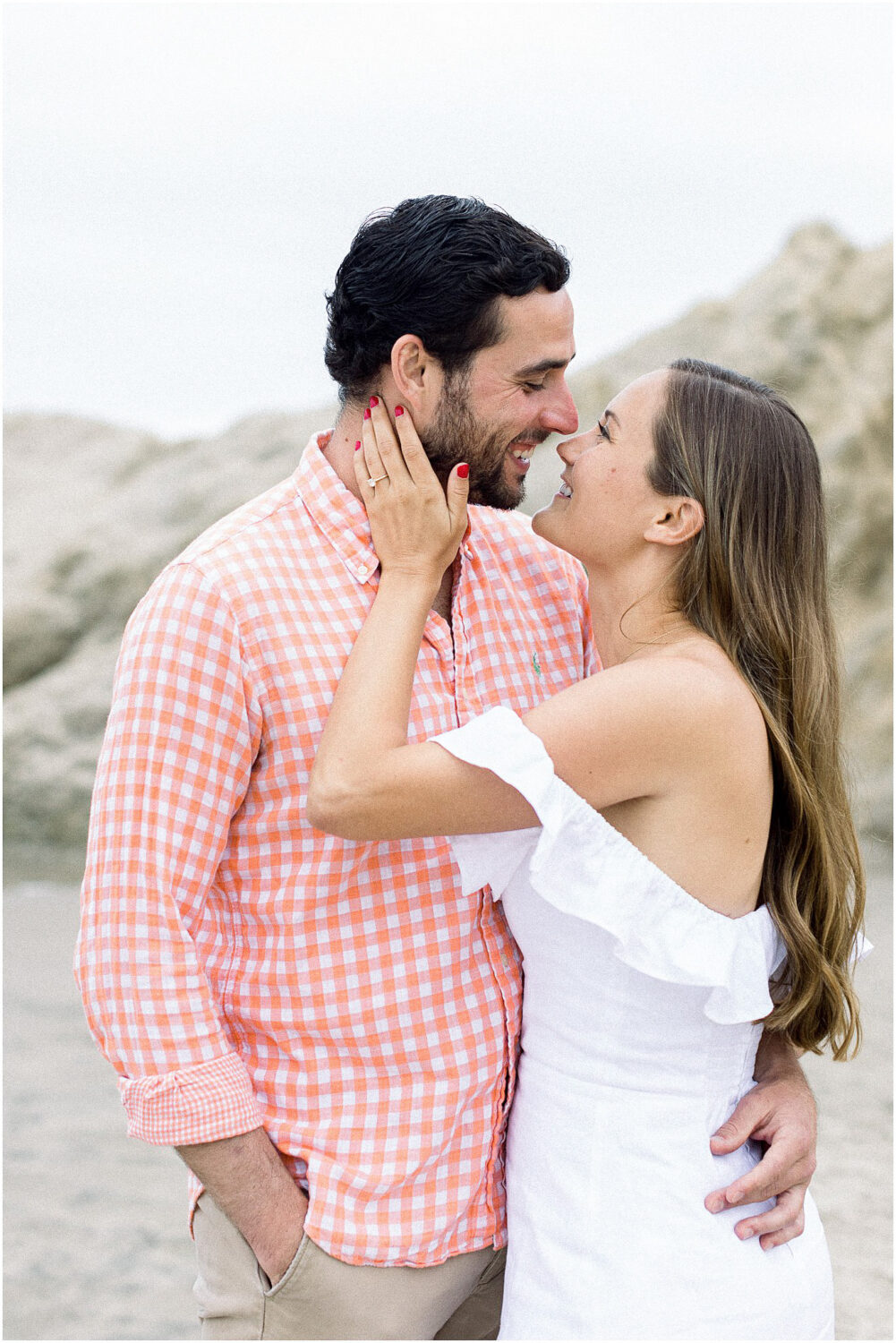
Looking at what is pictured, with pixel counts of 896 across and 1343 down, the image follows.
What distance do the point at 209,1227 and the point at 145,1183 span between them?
3846mm

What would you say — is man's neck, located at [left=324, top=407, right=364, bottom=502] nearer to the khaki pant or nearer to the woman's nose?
the woman's nose

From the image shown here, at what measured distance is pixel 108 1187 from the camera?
543 centimetres

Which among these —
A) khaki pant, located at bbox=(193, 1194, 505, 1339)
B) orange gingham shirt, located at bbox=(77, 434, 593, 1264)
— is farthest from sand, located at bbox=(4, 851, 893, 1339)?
orange gingham shirt, located at bbox=(77, 434, 593, 1264)

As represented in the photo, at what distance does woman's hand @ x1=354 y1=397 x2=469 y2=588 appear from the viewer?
2006 millimetres

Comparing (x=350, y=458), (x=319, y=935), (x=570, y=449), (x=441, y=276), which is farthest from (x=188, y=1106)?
(x=441, y=276)

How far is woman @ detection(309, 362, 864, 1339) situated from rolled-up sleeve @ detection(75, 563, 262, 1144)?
0.18m

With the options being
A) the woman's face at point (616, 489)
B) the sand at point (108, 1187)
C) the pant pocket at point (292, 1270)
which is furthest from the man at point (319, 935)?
the sand at point (108, 1187)

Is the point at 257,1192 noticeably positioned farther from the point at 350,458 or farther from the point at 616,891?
the point at 350,458

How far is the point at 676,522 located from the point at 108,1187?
4.51m

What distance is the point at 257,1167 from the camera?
1875mm

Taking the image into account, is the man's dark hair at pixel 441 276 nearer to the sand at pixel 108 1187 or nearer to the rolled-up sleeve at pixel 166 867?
the rolled-up sleeve at pixel 166 867

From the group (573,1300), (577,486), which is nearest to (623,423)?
(577,486)

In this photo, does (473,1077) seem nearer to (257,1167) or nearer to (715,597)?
(257,1167)

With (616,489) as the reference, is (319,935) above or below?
below
